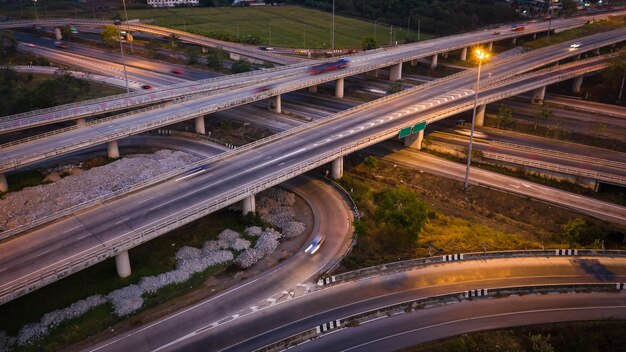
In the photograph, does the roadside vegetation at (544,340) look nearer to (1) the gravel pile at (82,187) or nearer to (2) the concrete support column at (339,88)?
(1) the gravel pile at (82,187)

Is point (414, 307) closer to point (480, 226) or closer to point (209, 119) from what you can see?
point (480, 226)

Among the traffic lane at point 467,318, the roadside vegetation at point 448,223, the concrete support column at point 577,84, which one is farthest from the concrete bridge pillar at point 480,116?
the traffic lane at point 467,318

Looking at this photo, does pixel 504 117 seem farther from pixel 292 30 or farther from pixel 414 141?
pixel 292 30

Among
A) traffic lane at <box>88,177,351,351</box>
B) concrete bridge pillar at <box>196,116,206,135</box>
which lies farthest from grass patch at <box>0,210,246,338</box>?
concrete bridge pillar at <box>196,116,206,135</box>

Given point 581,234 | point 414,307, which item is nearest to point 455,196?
point 581,234

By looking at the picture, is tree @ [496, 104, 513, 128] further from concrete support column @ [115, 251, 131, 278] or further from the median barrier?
concrete support column @ [115, 251, 131, 278]

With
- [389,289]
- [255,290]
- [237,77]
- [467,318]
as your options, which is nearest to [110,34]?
[237,77]
